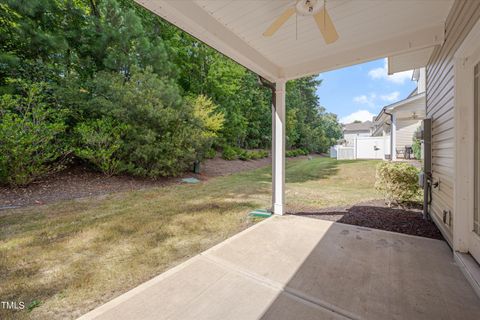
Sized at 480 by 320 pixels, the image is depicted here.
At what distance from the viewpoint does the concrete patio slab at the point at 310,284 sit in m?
1.66

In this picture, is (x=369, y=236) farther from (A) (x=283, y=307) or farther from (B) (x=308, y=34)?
(B) (x=308, y=34)

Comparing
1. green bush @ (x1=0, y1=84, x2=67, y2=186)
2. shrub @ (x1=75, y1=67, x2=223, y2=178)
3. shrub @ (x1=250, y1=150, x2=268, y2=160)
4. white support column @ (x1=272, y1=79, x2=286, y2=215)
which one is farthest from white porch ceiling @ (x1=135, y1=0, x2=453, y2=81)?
shrub @ (x1=250, y1=150, x2=268, y2=160)

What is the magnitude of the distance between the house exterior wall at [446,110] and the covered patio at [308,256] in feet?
0.72

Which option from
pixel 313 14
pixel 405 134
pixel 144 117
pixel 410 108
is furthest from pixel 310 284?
pixel 405 134

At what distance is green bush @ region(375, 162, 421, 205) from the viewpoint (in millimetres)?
4289

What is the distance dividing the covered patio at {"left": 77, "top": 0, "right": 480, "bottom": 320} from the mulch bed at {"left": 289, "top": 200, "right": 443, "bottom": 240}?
285mm

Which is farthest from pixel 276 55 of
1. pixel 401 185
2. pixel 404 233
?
pixel 401 185

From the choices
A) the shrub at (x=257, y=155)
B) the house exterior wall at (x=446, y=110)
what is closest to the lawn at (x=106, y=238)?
the house exterior wall at (x=446, y=110)

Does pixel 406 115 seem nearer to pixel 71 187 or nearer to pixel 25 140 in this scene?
pixel 71 187

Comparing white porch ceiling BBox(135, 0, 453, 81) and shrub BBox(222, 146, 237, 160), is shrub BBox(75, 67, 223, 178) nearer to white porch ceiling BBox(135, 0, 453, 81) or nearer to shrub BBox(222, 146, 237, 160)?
shrub BBox(222, 146, 237, 160)

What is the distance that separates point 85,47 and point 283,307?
9950 mm

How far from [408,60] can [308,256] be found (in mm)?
4152

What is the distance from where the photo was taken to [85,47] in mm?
7699

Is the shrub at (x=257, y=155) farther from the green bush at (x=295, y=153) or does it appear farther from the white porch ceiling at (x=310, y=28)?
the white porch ceiling at (x=310, y=28)
